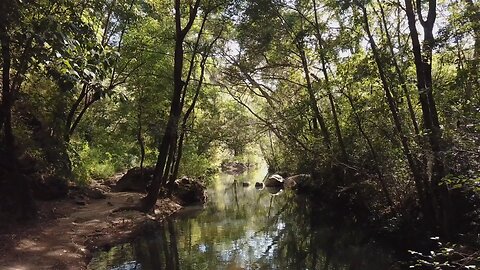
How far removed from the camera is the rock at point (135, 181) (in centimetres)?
2241

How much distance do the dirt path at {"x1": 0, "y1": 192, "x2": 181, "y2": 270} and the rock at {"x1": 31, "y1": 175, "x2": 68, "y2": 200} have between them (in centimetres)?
41

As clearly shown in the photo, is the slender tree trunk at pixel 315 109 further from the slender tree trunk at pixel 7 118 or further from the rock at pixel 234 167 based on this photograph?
the rock at pixel 234 167

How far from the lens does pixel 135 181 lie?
74.5ft

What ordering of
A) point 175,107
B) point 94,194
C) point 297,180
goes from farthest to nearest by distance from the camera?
point 297,180 → point 94,194 → point 175,107

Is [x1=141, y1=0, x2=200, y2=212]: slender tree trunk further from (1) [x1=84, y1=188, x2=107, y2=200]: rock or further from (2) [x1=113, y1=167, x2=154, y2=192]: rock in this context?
(2) [x1=113, y1=167, x2=154, y2=192]: rock

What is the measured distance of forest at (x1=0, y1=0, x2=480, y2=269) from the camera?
23.5 ft

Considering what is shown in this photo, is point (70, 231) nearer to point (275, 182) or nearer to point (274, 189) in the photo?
point (274, 189)

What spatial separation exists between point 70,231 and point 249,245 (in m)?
5.36

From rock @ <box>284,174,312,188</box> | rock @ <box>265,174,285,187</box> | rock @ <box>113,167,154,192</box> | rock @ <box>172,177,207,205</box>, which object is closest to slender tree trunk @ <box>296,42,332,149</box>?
rock @ <box>284,174,312,188</box>

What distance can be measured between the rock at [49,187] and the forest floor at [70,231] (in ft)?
1.13

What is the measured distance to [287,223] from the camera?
57.8 feet

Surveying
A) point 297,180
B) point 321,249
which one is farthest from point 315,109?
point 297,180

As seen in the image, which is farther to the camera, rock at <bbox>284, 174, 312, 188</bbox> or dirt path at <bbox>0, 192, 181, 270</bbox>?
rock at <bbox>284, 174, 312, 188</bbox>

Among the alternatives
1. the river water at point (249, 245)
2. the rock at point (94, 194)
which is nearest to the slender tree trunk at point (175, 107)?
the river water at point (249, 245)
